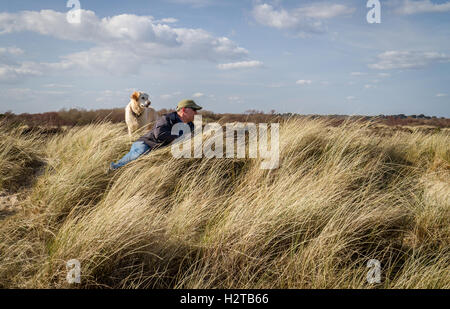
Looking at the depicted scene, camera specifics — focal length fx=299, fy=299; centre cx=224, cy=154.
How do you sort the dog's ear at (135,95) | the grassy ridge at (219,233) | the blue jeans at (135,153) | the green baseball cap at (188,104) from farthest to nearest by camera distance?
the dog's ear at (135,95) < the green baseball cap at (188,104) < the blue jeans at (135,153) < the grassy ridge at (219,233)

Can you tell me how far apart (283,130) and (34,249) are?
3.96 m

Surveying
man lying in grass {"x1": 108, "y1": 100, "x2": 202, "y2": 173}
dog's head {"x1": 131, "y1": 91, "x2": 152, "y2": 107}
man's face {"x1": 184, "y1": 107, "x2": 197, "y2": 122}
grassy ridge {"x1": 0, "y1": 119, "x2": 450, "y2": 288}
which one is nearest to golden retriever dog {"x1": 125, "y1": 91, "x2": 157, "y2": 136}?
dog's head {"x1": 131, "y1": 91, "x2": 152, "y2": 107}

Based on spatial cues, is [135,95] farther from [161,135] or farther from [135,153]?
[135,153]

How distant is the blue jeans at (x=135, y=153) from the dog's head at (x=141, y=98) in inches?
58.1

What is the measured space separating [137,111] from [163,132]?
63.3 inches

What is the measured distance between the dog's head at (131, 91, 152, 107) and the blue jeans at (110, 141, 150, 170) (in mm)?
1476

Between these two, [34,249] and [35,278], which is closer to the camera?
[35,278]

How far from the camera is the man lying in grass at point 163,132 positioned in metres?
4.65

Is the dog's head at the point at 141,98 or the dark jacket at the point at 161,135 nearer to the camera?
the dark jacket at the point at 161,135

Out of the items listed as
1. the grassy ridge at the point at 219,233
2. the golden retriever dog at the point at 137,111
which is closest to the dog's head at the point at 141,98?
the golden retriever dog at the point at 137,111

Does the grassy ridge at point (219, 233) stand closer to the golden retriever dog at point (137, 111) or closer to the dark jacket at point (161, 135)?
the dark jacket at point (161, 135)
